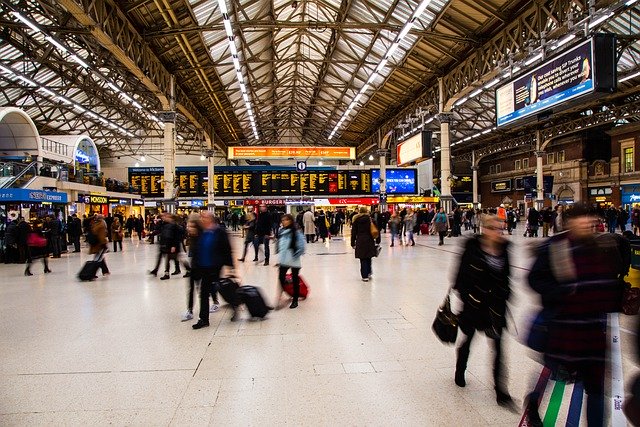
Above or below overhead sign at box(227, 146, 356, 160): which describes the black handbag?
below

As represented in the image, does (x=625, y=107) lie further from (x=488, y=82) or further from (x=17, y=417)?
(x=17, y=417)

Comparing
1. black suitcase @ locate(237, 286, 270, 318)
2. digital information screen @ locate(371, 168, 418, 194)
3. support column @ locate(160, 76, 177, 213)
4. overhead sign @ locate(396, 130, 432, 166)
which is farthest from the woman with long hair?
digital information screen @ locate(371, 168, 418, 194)

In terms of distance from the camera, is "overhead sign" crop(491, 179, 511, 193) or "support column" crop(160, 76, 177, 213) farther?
"overhead sign" crop(491, 179, 511, 193)

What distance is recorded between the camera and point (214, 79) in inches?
888

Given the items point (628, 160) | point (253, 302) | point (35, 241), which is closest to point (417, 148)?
point (35, 241)

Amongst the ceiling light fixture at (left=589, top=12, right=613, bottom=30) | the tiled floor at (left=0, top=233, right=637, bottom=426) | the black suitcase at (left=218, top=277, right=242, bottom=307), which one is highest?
the ceiling light fixture at (left=589, top=12, right=613, bottom=30)

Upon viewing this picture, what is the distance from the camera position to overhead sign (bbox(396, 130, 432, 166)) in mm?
17847

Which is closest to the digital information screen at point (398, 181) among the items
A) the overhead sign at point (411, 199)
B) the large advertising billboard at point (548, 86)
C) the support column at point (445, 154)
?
the overhead sign at point (411, 199)

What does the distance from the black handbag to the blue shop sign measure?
1454 cm

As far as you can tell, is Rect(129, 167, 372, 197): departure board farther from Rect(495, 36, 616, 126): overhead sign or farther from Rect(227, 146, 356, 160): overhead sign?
Rect(495, 36, 616, 126): overhead sign

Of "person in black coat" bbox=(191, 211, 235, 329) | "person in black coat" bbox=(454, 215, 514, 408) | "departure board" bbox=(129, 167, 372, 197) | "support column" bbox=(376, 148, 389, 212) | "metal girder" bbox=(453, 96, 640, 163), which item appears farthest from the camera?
"departure board" bbox=(129, 167, 372, 197)

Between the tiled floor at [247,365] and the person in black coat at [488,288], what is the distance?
0.27 meters

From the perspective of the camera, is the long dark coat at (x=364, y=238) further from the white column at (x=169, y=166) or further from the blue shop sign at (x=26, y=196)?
the white column at (x=169, y=166)

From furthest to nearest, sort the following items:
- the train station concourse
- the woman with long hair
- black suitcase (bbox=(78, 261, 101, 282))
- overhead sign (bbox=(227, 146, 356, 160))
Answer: overhead sign (bbox=(227, 146, 356, 160)), black suitcase (bbox=(78, 261, 101, 282)), the woman with long hair, the train station concourse
